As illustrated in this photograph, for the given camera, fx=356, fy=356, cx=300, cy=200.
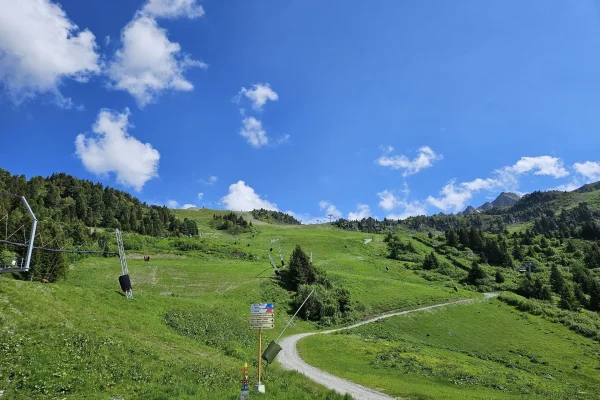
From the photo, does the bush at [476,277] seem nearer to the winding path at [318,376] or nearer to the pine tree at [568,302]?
the pine tree at [568,302]

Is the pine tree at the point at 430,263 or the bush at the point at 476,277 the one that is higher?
the pine tree at the point at 430,263

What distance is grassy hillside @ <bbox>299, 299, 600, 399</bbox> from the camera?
35303mm

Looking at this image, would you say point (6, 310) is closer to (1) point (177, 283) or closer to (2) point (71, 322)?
(2) point (71, 322)

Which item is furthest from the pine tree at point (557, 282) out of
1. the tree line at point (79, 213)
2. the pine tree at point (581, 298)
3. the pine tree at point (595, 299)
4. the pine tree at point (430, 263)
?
the tree line at point (79, 213)

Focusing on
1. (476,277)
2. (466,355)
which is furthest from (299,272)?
(476,277)

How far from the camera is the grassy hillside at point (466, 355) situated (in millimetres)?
35303

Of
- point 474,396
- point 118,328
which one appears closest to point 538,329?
point 474,396

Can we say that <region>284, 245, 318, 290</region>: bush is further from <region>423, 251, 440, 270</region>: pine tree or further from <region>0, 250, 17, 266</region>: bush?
<region>423, 251, 440, 270</region>: pine tree

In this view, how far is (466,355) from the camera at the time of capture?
187 ft

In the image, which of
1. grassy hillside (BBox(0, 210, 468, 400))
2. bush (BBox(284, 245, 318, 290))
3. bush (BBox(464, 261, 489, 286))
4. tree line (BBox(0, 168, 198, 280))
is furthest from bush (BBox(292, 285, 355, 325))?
bush (BBox(464, 261, 489, 286))

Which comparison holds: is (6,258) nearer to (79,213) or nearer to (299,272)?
(299,272)

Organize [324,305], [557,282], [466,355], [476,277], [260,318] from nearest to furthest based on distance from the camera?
1. [260,318]
2. [466,355]
3. [324,305]
4. [557,282]
5. [476,277]

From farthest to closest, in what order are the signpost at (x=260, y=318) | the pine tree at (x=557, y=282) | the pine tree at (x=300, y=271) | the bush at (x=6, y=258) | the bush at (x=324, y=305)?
the pine tree at (x=557, y=282) < the pine tree at (x=300, y=271) < the bush at (x=324, y=305) < the bush at (x=6, y=258) < the signpost at (x=260, y=318)

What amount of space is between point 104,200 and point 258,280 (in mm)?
137379
